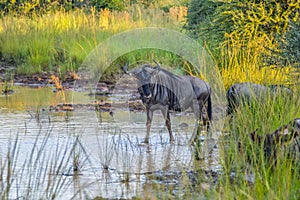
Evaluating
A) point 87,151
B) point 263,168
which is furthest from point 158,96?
point 263,168

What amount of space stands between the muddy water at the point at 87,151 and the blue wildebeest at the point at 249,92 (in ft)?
2.31

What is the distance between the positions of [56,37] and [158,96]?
983 centimetres

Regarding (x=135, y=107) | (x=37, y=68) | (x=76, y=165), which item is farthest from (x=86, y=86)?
(x=76, y=165)

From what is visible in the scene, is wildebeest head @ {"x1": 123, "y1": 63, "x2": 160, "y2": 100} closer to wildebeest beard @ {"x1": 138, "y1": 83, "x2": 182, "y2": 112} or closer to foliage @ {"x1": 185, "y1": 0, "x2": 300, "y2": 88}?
wildebeest beard @ {"x1": 138, "y1": 83, "x2": 182, "y2": 112}

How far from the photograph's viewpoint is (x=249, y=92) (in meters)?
8.56

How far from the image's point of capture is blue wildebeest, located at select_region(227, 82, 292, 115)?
808 centimetres

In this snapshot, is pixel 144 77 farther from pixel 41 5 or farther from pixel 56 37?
pixel 41 5

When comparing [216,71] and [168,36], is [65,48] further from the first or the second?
[216,71]

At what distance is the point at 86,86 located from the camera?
15.1m

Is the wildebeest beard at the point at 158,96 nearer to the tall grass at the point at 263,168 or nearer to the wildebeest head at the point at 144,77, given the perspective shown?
the wildebeest head at the point at 144,77

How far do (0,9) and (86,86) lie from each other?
407 inches

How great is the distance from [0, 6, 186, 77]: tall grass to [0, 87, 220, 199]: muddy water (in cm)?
267

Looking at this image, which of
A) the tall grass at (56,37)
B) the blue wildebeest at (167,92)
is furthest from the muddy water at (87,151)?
the tall grass at (56,37)

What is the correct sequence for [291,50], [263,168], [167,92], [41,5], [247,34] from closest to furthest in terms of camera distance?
1. [263,168]
2. [167,92]
3. [291,50]
4. [247,34]
5. [41,5]
